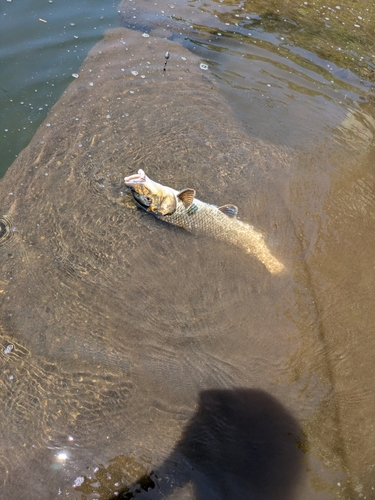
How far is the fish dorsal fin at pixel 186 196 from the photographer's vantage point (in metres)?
4.08

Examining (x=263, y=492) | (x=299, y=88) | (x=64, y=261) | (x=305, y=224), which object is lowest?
(x=263, y=492)

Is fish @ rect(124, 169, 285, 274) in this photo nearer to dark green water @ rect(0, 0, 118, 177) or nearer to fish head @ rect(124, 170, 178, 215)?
fish head @ rect(124, 170, 178, 215)

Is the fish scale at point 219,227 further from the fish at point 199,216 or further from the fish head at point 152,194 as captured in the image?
the fish head at point 152,194

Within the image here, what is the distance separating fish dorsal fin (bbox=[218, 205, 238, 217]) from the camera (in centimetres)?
431

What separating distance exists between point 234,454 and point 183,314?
1429 millimetres

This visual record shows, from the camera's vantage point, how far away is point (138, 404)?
134 inches

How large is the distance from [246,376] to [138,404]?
110 centimetres

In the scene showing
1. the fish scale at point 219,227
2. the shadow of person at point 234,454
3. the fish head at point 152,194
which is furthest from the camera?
the fish scale at point 219,227

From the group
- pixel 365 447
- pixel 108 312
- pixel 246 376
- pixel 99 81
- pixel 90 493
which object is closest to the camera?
pixel 90 493

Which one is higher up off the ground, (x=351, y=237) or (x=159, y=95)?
(x=159, y=95)

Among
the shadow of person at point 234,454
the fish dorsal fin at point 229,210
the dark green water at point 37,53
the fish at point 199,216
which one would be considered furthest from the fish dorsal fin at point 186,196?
the dark green water at point 37,53

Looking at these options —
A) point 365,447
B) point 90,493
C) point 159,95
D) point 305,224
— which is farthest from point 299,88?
point 90,493

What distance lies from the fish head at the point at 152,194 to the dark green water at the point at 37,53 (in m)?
2.14

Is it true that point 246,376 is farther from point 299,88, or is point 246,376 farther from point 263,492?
point 299,88
